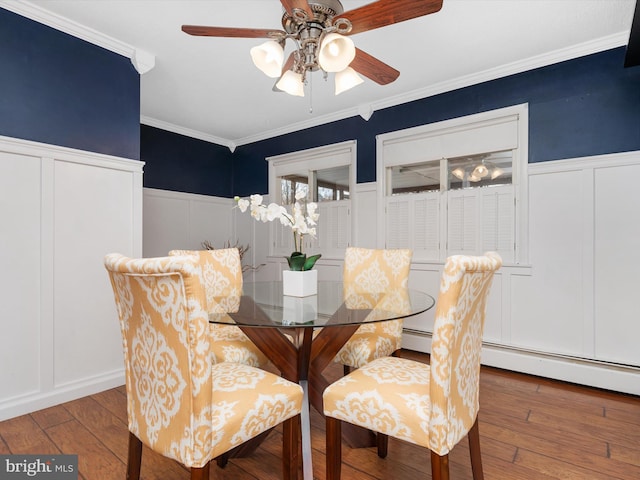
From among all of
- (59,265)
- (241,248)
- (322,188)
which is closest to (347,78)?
(59,265)

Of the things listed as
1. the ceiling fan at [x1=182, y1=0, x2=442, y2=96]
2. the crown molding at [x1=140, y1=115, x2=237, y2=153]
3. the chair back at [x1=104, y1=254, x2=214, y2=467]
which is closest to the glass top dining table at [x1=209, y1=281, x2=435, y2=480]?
the chair back at [x1=104, y1=254, x2=214, y2=467]

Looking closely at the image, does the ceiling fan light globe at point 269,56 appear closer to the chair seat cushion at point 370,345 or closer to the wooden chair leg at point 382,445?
the chair seat cushion at point 370,345

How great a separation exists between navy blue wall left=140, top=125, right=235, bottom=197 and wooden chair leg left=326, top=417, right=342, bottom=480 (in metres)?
3.71

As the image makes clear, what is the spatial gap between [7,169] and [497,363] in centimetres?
381

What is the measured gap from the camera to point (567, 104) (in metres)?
2.80

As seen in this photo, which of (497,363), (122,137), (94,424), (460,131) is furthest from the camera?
(460,131)

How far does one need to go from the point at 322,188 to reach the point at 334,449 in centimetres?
333

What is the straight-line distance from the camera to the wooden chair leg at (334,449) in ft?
4.57

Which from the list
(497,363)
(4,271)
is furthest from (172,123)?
(497,363)

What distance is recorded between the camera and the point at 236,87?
3.38 meters

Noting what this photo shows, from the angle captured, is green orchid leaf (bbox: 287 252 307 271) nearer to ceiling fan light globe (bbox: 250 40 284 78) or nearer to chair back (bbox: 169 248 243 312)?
chair back (bbox: 169 248 243 312)

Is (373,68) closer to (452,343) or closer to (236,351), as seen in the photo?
(452,343)

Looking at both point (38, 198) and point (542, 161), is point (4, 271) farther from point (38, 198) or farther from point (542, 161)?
point (542, 161)

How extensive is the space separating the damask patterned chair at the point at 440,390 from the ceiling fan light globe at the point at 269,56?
130cm
